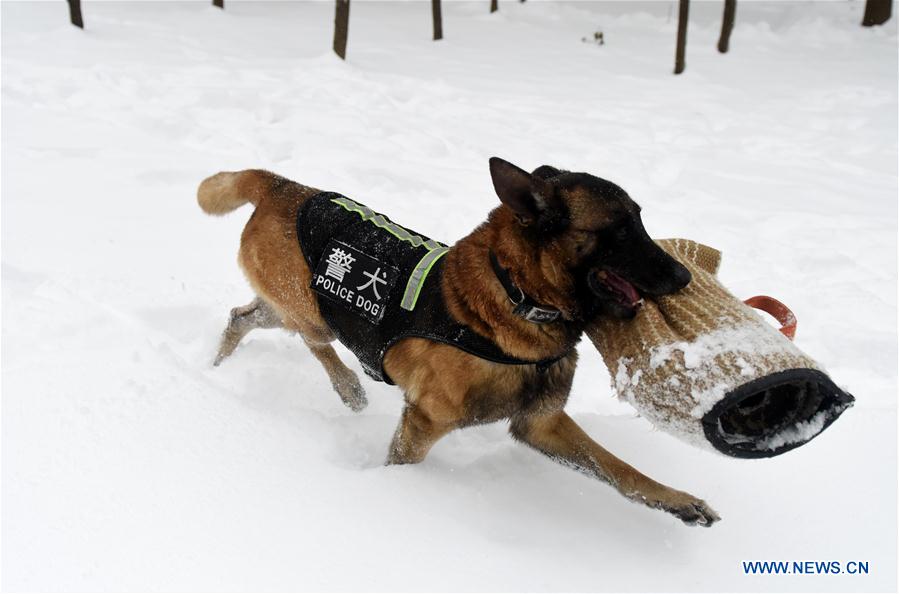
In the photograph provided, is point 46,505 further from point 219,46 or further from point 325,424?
point 219,46

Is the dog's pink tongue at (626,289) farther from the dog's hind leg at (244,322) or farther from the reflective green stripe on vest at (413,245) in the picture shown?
the dog's hind leg at (244,322)

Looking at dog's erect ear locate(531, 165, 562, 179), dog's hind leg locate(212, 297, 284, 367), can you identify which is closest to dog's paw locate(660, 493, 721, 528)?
dog's erect ear locate(531, 165, 562, 179)

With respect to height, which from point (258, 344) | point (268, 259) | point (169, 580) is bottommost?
point (258, 344)

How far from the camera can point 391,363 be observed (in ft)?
9.84

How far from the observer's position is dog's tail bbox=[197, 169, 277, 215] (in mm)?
3730

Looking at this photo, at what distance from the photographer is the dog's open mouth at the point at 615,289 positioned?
241 cm

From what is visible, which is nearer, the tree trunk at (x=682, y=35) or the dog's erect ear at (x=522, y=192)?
the dog's erect ear at (x=522, y=192)

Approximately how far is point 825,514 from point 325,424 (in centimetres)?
220

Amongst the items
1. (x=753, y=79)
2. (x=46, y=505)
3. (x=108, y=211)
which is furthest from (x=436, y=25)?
(x=46, y=505)

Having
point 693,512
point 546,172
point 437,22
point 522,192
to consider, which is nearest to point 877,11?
point 437,22

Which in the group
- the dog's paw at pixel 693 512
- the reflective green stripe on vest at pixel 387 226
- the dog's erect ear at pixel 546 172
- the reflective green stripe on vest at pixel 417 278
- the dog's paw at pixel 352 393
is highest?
the dog's erect ear at pixel 546 172

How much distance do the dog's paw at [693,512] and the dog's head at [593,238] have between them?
86 centimetres

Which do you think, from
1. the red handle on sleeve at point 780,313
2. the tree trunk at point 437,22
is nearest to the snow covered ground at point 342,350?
the red handle on sleeve at point 780,313

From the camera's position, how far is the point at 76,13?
10.8 metres
